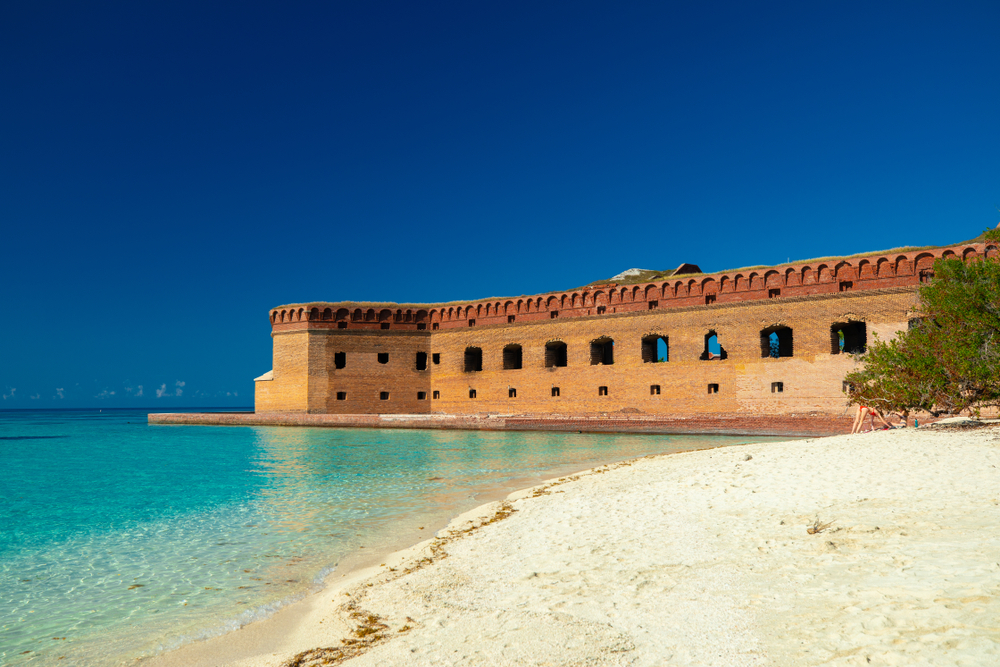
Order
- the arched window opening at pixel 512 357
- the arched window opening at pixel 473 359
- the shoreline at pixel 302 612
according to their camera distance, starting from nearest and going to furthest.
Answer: the shoreline at pixel 302 612, the arched window opening at pixel 512 357, the arched window opening at pixel 473 359

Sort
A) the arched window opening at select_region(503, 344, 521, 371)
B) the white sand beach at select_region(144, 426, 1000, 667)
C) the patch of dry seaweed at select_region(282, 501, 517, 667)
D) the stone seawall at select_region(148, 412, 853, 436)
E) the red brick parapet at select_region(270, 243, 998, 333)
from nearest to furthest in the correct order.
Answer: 1. the white sand beach at select_region(144, 426, 1000, 667)
2. the patch of dry seaweed at select_region(282, 501, 517, 667)
3. the stone seawall at select_region(148, 412, 853, 436)
4. the red brick parapet at select_region(270, 243, 998, 333)
5. the arched window opening at select_region(503, 344, 521, 371)

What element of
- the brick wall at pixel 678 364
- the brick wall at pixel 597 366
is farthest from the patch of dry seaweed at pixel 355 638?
the brick wall at pixel 597 366

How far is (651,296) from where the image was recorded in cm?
2595

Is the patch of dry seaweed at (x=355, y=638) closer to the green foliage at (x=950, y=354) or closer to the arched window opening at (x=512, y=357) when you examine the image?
the green foliage at (x=950, y=354)

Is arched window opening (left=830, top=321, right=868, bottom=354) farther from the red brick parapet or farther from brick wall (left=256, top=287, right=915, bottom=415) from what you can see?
the red brick parapet

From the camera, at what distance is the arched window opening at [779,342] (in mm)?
23203

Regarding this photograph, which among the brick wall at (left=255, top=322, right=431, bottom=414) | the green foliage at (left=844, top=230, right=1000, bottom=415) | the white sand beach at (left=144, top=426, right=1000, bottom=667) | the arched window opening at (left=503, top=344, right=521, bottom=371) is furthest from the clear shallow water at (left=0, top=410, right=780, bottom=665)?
the brick wall at (left=255, top=322, right=431, bottom=414)

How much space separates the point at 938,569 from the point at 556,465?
919 centimetres

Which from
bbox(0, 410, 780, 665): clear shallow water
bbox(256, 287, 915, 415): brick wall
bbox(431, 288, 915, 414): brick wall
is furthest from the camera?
bbox(256, 287, 915, 415): brick wall

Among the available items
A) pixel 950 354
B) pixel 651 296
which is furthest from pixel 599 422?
pixel 950 354

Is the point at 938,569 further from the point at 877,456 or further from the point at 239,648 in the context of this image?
the point at 877,456

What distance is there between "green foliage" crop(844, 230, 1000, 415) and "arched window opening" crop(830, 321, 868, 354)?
8313 mm

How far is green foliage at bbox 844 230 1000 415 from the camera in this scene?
11.5m

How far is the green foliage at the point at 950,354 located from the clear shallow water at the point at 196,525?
A: 17.4 ft
